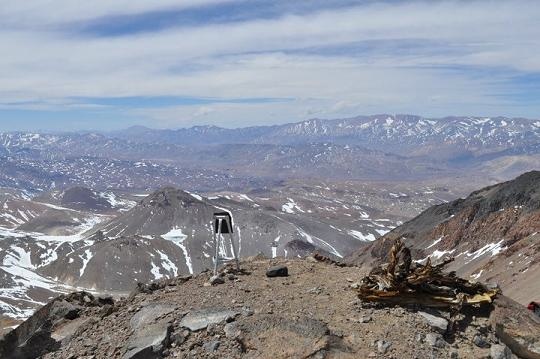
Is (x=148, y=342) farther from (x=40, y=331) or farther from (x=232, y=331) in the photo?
(x=40, y=331)

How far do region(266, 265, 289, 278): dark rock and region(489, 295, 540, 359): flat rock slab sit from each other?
6227mm

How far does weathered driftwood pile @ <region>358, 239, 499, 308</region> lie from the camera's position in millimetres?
14766

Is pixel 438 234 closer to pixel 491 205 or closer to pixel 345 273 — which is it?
pixel 491 205

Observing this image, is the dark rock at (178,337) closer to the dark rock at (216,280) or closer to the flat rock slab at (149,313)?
the flat rock slab at (149,313)

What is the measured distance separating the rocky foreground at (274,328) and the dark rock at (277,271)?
483mm

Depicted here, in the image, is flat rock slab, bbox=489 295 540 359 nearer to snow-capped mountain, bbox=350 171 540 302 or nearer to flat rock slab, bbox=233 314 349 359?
flat rock slab, bbox=233 314 349 359

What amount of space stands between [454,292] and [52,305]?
12712 millimetres

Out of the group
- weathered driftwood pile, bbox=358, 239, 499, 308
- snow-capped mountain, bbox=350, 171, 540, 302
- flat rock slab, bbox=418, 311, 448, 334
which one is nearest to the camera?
flat rock slab, bbox=418, 311, 448, 334

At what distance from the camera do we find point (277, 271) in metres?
17.9

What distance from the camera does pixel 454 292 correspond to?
1523cm

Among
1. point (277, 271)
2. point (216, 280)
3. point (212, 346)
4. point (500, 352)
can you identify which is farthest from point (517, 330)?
point (216, 280)

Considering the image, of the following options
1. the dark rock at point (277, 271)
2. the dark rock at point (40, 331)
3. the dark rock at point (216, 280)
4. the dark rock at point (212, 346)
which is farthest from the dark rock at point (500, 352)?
the dark rock at point (40, 331)

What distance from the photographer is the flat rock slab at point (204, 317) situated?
13.8 meters

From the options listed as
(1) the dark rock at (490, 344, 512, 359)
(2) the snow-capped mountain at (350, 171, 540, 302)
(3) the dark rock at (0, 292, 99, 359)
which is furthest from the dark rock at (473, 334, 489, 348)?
(2) the snow-capped mountain at (350, 171, 540, 302)
